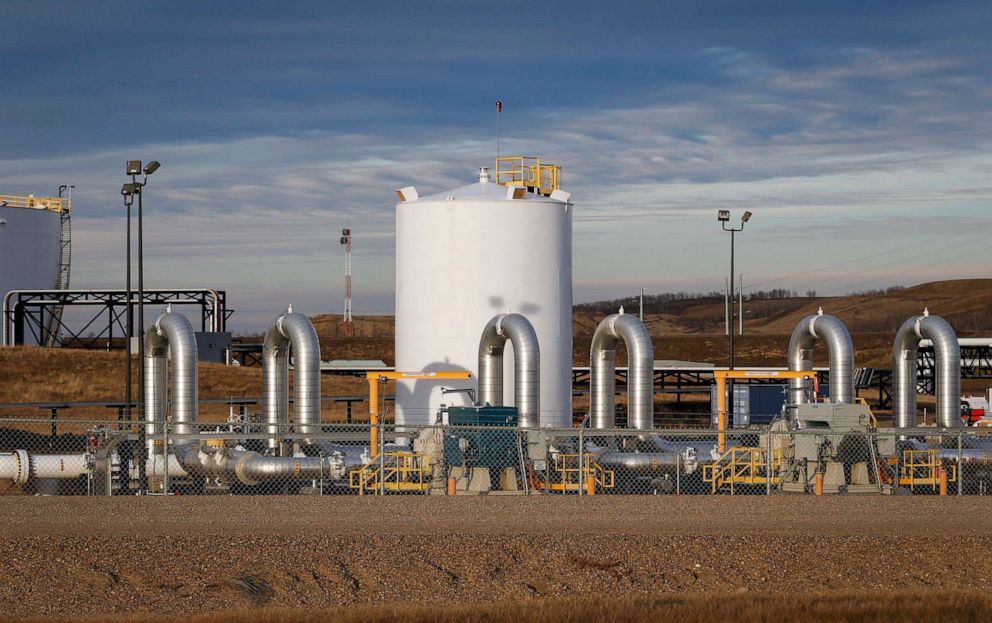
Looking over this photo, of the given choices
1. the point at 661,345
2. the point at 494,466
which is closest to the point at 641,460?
the point at 494,466

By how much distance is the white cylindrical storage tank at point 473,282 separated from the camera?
34.7m

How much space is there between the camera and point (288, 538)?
679 inches

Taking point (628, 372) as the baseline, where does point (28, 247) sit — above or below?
above

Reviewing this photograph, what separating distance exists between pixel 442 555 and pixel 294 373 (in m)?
14.2

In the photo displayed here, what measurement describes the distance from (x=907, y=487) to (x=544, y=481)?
8033 millimetres

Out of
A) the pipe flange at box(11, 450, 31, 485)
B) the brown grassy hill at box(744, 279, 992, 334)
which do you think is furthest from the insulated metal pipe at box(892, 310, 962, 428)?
the brown grassy hill at box(744, 279, 992, 334)

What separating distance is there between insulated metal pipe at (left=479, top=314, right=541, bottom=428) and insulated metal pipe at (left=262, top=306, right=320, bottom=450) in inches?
Result: 162

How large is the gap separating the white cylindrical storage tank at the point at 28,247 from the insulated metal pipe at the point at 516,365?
48.1 meters

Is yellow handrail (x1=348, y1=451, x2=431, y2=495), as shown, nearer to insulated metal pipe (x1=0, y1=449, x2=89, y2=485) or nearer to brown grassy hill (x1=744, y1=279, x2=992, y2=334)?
insulated metal pipe (x1=0, y1=449, x2=89, y2=485)

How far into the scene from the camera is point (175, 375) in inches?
1205

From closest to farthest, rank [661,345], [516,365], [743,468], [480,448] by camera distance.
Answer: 1. [480,448]
2. [743,468]
3. [516,365]
4. [661,345]

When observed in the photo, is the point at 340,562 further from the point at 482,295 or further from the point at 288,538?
the point at 482,295

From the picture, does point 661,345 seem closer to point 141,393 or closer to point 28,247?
point 28,247

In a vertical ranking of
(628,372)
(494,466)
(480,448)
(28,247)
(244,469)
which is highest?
(28,247)
